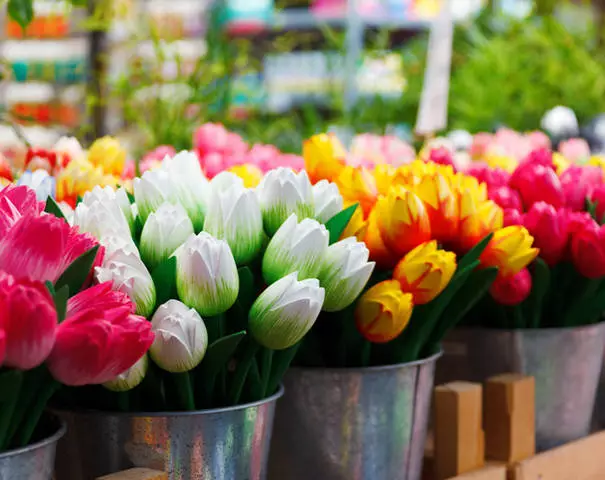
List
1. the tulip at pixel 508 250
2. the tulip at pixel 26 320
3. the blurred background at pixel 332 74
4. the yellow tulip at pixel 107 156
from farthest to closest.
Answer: the blurred background at pixel 332 74 → the yellow tulip at pixel 107 156 → the tulip at pixel 508 250 → the tulip at pixel 26 320

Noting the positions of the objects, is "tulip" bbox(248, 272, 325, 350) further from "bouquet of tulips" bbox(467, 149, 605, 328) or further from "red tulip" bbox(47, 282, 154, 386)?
"bouquet of tulips" bbox(467, 149, 605, 328)

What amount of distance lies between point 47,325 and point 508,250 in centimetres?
49

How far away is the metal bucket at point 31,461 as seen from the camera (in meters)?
0.54

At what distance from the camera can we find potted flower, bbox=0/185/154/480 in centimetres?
50

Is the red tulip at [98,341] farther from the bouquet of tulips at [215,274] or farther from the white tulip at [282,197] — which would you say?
the white tulip at [282,197]

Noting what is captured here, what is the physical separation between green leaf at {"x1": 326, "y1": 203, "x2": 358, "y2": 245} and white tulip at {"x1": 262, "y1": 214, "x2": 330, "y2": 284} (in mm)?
A: 69

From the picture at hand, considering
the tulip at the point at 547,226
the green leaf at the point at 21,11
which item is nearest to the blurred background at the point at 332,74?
A: the green leaf at the point at 21,11

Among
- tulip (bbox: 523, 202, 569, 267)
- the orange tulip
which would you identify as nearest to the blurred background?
the orange tulip

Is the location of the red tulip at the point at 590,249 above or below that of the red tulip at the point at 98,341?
below

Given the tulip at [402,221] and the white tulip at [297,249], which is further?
the tulip at [402,221]

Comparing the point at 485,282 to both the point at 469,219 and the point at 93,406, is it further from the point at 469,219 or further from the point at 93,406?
the point at 93,406

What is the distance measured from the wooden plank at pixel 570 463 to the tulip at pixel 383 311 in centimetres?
27

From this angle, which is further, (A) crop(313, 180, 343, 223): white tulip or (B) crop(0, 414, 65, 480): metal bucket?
(A) crop(313, 180, 343, 223): white tulip

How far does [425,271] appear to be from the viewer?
0.77 metres
